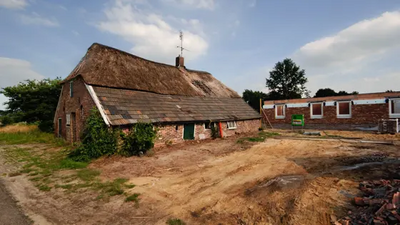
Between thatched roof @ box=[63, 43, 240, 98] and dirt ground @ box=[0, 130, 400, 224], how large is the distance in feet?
21.0

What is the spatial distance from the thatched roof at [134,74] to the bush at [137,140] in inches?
158

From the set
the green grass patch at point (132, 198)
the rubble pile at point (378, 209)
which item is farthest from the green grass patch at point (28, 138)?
the rubble pile at point (378, 209)

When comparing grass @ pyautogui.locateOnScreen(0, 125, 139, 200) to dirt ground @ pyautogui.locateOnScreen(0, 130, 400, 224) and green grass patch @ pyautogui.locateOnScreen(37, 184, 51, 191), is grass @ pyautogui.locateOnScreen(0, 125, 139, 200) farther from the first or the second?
dirt ground @ pyautogui.locateOnScreen(0, 130, 400, 224)

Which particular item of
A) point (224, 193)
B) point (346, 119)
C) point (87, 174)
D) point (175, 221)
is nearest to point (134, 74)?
point (87, 174)

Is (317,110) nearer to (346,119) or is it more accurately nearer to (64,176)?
(346,119)

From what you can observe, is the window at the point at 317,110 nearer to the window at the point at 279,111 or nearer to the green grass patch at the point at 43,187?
the window at the point at 279,111

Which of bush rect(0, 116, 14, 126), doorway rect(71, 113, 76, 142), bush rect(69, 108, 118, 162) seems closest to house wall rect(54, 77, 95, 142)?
doorway rect(71, 113, 76, 142)

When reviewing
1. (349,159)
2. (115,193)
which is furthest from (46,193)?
(349,159)

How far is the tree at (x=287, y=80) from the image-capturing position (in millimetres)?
52562

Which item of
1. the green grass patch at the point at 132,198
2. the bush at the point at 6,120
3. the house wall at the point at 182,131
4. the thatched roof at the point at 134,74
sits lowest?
the green grass patch at the point at 132,198

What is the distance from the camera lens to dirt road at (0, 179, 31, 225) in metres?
4.29

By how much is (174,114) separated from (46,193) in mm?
8792

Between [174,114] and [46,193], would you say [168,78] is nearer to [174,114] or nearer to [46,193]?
[174,114]

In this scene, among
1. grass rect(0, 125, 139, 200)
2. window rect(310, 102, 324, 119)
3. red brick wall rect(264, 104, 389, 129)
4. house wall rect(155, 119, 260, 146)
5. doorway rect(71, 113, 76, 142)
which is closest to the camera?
grass rect(0, 125, 139, 200)
